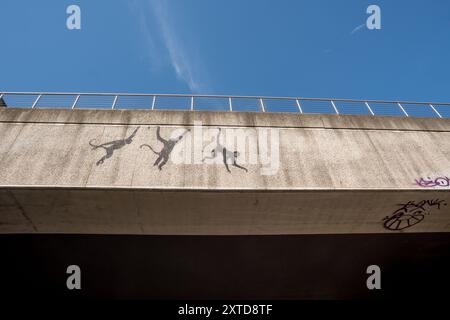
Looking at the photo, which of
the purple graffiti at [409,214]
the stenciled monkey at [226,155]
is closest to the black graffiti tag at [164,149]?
the stenciled monkey at [226,155]

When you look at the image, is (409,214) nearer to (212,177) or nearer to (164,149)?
(212,177)

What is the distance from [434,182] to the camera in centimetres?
641

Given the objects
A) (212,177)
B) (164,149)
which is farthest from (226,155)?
(164,149)

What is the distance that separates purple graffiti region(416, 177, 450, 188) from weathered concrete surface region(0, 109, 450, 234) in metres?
0.11

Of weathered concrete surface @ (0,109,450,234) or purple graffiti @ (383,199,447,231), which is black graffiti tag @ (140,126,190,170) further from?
purple graffiti @ (383,199,447,231)

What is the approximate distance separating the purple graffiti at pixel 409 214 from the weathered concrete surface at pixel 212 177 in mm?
164

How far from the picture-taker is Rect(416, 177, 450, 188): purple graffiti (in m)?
6.34

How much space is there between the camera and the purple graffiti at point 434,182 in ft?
20.8

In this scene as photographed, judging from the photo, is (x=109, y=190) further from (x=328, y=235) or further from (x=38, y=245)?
(x=328, y=235)

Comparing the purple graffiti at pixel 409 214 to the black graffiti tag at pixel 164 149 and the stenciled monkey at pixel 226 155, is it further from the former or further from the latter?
the black graffiti tag at pixel 164 149

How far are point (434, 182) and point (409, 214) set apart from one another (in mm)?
1029

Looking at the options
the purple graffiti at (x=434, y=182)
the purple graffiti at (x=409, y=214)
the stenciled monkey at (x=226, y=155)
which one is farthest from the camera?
the purple graffiti at (x=409, y=214)

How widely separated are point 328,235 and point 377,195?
87.6 inches
